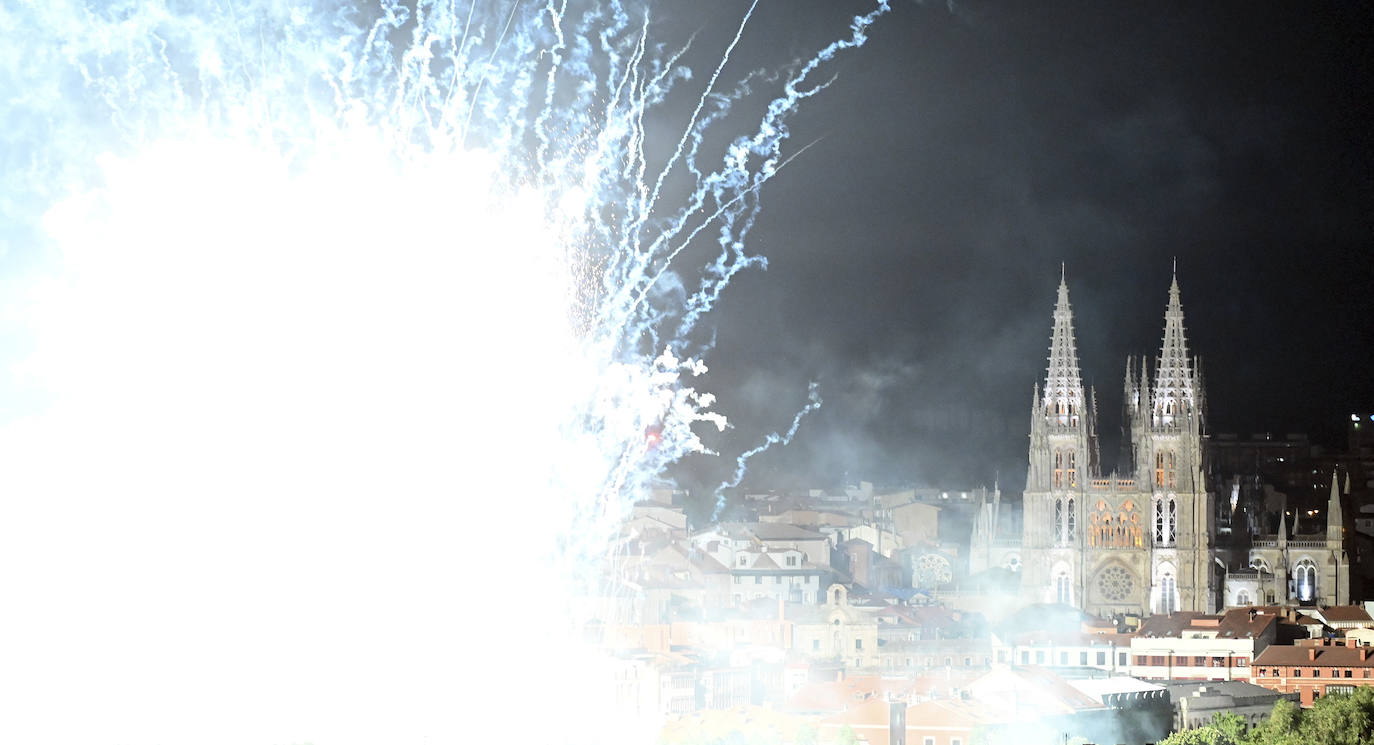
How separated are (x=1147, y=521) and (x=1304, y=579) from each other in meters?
4.72

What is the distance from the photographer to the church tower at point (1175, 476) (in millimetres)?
74562

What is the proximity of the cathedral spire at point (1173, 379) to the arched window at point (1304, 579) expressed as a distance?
5.45m

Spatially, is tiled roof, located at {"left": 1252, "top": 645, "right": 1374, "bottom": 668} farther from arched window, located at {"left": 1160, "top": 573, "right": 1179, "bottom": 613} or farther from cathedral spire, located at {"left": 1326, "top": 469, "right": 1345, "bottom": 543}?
cathedral spire, located at {"left": 1326, "top": 469, "right": 1345, "bottom": 543}

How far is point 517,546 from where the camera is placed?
141 ft

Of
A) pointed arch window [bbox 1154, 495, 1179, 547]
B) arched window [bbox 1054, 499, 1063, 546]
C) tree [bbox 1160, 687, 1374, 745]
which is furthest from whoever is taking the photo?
arched window [bbox 1054, 499, 1063, 546]

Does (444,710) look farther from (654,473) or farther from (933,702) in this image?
(654,473)

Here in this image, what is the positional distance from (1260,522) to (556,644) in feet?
130

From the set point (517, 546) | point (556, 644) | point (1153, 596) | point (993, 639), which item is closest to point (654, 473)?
point (1153, 596)

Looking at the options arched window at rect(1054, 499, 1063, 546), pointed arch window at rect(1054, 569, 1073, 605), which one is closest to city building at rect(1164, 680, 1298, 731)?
pointed arch window at rect(1054, 569, 1073, 605)

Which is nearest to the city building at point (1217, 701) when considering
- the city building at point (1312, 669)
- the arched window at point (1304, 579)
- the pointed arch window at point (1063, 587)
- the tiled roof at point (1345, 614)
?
the city building at point (1312, 669)

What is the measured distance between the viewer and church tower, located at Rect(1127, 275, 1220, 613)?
245 feet

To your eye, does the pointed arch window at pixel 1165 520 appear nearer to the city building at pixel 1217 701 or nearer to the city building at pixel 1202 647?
the city building at pixel 1202 647

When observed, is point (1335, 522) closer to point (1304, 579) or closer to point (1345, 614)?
point (1304, 579)

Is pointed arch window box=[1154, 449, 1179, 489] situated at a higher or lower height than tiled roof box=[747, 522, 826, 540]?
higher
